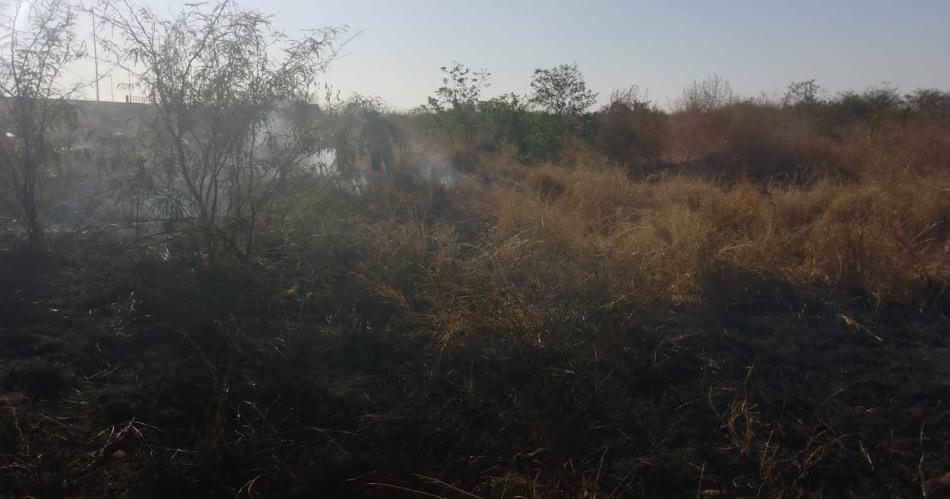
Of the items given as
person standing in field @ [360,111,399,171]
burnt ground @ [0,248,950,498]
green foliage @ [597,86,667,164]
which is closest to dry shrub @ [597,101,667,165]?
green foliage @ [597,86,667,164]

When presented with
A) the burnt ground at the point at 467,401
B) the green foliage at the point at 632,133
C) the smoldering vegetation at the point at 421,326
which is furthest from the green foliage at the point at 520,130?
the burnt ground at the point at 467,401

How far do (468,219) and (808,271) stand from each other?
13.4 feet

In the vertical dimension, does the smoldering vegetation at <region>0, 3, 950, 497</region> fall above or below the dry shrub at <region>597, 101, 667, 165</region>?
below

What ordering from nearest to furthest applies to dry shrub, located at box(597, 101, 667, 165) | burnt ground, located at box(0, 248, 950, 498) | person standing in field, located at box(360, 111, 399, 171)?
burnt ground, located at box(0, 248, 950, 498)
person standing in field, located at box(360, 111, 399, 171)
dry shrub, located at box(597, 101, 667, 165)

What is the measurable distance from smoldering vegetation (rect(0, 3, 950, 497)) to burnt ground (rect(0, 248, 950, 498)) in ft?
0.06

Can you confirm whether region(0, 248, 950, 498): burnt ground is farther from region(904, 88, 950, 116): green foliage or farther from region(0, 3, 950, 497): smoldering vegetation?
region(904, 88, 950, 116): green foliage

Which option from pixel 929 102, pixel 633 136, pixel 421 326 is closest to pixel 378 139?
pixel 421 326

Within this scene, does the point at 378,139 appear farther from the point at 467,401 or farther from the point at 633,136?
the point at 633,136

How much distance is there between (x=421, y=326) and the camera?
5668 mm

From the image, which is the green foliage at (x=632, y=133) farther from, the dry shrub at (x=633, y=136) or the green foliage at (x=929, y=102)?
the green foliage at (x=929, y=102)

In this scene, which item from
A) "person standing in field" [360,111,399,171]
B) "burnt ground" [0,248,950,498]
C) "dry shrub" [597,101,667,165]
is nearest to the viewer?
"burnt ground" [0,248,950,498]

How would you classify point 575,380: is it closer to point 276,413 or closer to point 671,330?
point 671,330

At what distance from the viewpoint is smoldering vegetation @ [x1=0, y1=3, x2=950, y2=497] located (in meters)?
3.76

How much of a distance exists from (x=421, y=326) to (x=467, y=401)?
1.32 m
